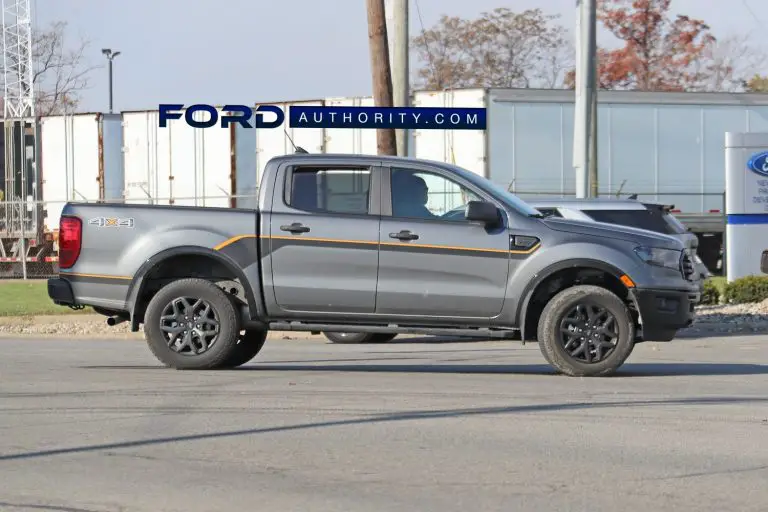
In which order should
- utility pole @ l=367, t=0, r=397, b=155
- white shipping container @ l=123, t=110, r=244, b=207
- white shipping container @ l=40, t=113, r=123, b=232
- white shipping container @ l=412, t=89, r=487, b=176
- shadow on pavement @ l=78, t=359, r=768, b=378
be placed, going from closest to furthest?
shadow on pavement @ l=78, t=359, r=768, b=378 < utility pole @ l=367, t=0, r=397, b=155 < white shipping container @ l=412, t=89, r=487, b=176 < white shipping container @ l=123, t=110, r=244, b=207 < white shipping container @ l=40, t=113, r=123, b=232

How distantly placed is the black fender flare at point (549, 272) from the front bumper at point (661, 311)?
0.31 m

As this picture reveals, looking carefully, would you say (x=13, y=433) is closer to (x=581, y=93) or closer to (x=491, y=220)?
(x=491, y=220)

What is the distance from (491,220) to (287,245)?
5.86 ft

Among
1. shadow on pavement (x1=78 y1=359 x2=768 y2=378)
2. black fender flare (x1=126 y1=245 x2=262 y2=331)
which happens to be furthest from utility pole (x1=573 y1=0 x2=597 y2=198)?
black fender flare (x1=126 y1=245 x2=262 y2=331)

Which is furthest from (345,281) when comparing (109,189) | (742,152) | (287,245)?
(109,189)

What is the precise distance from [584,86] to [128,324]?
27.9ft

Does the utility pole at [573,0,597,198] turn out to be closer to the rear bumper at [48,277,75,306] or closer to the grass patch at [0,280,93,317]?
the grass patch at [0,280,93,317]

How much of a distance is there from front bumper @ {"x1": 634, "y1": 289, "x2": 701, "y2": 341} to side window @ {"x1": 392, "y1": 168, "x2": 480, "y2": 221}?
169cm

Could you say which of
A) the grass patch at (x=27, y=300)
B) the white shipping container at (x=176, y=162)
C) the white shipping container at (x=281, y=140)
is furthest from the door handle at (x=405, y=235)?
the white shipping container at (x=176, y=162)

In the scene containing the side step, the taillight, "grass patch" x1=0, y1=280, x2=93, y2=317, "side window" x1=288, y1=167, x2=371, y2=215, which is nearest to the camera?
the side step

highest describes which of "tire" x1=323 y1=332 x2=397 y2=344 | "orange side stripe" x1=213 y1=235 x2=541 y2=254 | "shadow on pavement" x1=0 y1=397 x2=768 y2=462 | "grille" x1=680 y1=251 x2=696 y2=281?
"orange side stripe" x1=213 y1=235 x2=541 y2=254

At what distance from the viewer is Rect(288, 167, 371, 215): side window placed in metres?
11.5

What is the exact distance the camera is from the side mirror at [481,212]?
11031 mm

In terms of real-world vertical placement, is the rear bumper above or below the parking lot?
above
